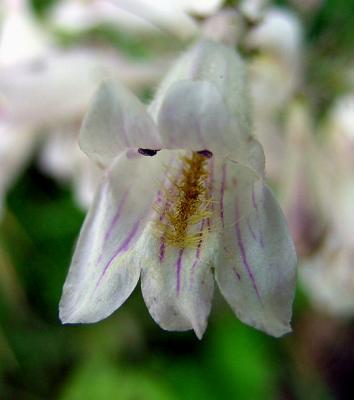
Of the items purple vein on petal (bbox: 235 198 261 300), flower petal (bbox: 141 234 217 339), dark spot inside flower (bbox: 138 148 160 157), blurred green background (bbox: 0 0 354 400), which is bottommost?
blurred green background (bbox: 0 0 354 400)

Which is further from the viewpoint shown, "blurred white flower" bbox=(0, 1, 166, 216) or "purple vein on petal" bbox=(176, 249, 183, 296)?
"blurred white flower" bbox=(0, 1, 166, 216)

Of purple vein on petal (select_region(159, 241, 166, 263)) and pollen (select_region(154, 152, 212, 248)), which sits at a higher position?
pollen (select_region(154, 152, 212, 248))

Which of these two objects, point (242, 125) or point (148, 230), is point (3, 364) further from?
point (242, 125)

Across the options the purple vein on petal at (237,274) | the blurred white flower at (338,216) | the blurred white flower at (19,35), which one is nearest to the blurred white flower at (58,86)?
the blurred white flower at (19,35)

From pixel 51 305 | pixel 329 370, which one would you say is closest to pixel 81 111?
pixel 51 305

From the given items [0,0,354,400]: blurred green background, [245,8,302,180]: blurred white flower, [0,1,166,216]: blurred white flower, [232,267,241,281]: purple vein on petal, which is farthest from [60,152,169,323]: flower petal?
[0,0,354,400]: blurred green background

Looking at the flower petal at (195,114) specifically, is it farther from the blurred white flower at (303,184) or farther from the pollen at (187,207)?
the blurred white flower at (303,184)

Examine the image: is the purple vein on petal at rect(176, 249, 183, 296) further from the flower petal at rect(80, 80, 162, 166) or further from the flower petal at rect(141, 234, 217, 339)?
the flower petal at rect(80, 80, 162, 166)
